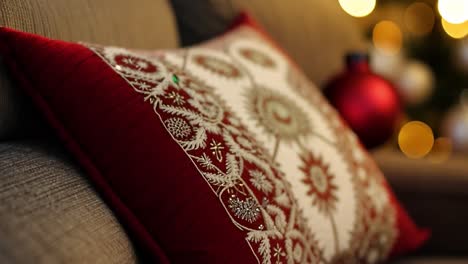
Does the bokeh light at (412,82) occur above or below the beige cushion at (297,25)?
below

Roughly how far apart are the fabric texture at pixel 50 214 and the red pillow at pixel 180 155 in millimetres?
22

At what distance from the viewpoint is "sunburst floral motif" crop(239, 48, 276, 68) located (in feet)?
2.89

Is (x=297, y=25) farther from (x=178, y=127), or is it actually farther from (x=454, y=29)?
(x=454, y=29)

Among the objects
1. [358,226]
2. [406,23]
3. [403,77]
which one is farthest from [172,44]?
[406,23]

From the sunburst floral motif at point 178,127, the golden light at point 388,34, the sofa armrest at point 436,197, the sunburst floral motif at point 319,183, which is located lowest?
the sofa armrest at point 436,197

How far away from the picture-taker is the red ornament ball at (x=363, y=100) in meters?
1.21

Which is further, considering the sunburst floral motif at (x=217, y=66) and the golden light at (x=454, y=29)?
the golden light at (x=454, y=29)

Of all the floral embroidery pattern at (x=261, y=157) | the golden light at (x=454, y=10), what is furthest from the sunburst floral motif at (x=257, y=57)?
the golden light at (x=454, y=10)

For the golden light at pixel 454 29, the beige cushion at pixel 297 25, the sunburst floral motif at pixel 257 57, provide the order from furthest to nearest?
the golden light at pixel 454 29
the beige cushion at pixel 297 25
the sunburst floral motif at pixel 257 57

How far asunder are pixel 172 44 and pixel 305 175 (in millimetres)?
347

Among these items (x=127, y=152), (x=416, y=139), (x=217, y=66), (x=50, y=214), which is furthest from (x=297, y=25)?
(x=416, y=139)

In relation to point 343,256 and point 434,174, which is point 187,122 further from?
point 434,174

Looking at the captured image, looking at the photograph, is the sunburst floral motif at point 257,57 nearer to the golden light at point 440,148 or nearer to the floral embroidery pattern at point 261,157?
the floral embroidery pattern at point 261,157

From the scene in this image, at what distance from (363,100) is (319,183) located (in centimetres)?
47
